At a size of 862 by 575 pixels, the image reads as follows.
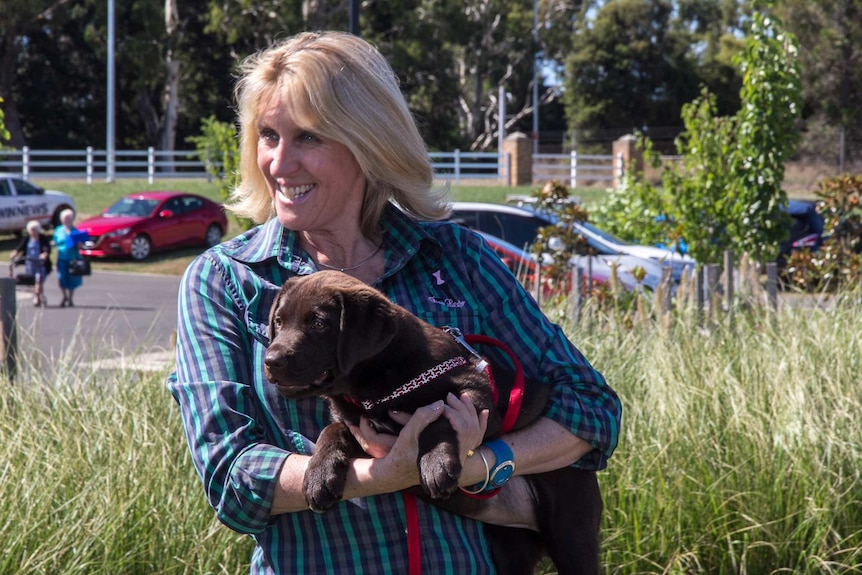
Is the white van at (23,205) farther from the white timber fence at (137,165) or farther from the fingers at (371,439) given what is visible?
the fingers at (371,439)

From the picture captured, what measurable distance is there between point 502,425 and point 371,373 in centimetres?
35

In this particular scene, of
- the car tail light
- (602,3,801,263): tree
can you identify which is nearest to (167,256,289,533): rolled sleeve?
(602,3,801,263): tree

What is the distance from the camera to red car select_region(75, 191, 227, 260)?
27.0 m

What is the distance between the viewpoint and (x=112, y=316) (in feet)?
39.8

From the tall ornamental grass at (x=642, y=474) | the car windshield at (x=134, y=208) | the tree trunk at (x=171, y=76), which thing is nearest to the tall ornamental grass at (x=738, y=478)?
the tall ornamental grass at (x=642, y=474)

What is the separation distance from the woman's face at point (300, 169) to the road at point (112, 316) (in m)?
3.22

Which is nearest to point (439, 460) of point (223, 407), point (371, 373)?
point (371, 373)

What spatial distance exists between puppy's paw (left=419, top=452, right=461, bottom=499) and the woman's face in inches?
29.2

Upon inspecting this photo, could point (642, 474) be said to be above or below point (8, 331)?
below

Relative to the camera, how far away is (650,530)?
4.88 metres

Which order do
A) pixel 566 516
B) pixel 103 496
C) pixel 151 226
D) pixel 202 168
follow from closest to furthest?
pixel 566 516 → pixel 103 496 → pixel 151 226 → pixel 202 168

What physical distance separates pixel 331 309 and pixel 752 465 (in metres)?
3.11

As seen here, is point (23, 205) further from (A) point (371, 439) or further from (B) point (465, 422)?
(B) point (465, 422)

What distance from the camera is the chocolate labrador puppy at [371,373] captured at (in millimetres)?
2410
